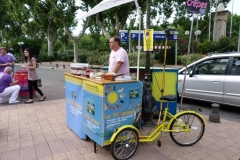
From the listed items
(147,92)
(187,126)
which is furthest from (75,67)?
(187,126)

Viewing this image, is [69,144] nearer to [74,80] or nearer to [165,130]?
[74,80]

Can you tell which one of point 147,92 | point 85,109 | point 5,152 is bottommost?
point 5,152

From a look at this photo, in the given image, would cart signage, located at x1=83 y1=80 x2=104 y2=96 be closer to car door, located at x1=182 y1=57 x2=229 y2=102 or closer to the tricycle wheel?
the tricycle wheel

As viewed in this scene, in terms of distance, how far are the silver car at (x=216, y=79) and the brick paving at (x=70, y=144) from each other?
80 centimetres

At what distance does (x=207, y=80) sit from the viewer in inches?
217

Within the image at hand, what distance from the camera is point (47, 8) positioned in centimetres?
2284

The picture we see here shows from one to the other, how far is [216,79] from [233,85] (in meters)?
0.48

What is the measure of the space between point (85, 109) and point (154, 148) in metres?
1.39

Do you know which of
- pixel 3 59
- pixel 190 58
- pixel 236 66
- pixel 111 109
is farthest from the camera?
pixel 190 58

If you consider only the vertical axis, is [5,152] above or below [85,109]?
below

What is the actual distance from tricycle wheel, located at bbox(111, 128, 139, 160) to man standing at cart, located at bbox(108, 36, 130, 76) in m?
1.07

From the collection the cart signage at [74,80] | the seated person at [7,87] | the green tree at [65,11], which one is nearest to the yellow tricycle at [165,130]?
the cart signage at [74,80]

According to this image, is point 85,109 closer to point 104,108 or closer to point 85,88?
point 85,88

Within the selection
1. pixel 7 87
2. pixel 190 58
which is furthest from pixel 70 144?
pixel 190 58
